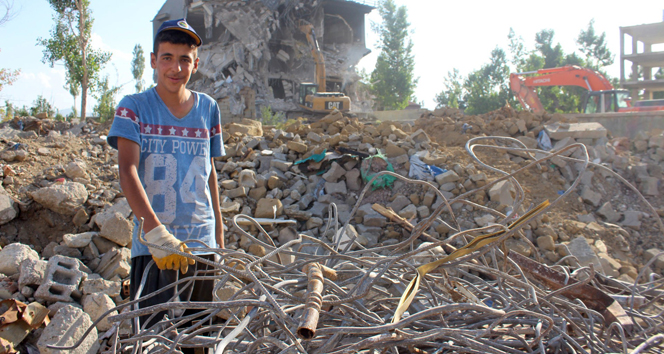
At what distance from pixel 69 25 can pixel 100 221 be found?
12.7 metres

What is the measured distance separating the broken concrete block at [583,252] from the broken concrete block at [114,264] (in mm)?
4220

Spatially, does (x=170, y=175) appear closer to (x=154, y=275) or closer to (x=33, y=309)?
(x=154, y=275)

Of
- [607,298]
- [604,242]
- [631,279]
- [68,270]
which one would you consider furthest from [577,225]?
[68,270]

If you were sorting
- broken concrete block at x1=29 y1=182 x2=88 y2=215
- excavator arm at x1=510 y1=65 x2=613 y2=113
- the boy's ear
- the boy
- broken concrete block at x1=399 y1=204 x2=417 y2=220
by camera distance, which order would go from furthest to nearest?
excavator arm at x1=510 y1=65 x2=613 y2=113, broken concrete block at x1=399 y1=204 x2=417 y2=220, broken concrete block at x1=29 y1=182 x2=88 y2=215, the boy's ear, the boy

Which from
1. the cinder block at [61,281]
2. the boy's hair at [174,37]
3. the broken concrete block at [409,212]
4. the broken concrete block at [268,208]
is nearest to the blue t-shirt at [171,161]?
the boy's hair at [174,37]

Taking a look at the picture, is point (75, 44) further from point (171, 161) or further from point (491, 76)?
point (491, 76)

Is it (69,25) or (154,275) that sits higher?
(69,25)

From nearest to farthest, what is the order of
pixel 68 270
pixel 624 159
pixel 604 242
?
pixel 68 270 → pixel 604 242 → pixel 624 159

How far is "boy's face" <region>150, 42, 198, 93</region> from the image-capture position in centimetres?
164

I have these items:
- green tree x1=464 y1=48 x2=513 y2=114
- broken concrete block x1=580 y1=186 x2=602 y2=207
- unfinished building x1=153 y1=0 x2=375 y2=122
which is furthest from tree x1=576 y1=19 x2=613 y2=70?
broken concrete block x1=580 y1=186 x2=602 y2=207

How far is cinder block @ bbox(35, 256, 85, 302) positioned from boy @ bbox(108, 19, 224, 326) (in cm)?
184

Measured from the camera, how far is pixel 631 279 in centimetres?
→ 392

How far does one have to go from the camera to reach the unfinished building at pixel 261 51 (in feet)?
63.7

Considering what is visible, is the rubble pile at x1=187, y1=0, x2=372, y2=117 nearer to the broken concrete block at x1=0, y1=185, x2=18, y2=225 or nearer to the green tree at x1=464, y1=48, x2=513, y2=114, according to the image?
the green tree at x1=464, y1=48, x2=513, y2=114
